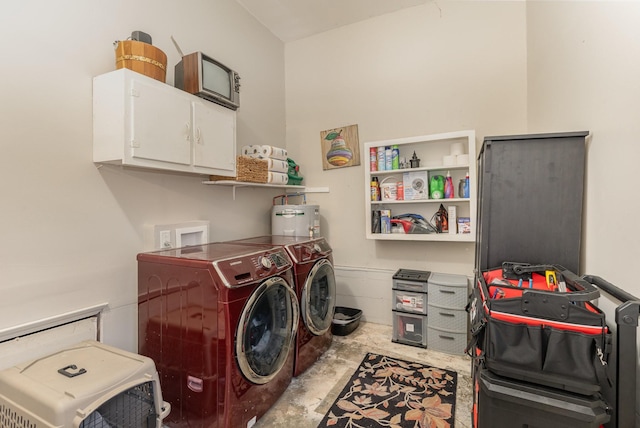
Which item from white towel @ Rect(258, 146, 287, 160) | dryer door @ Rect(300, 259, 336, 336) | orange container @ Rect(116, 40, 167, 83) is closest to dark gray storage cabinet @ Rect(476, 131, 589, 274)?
dryer door @ Rect(300, 259, 336, 336)

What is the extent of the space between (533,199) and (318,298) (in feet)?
5.59

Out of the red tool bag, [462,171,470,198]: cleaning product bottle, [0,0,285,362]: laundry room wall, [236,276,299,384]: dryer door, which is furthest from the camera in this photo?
[462,171,470,198]: cleaning product bottle

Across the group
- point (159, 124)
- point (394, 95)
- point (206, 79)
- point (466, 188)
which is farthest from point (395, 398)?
point (394, 95)

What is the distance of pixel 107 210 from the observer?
175 cm

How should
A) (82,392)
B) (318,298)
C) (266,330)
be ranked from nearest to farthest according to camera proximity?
(82,392) → (266,330) → (318,298)

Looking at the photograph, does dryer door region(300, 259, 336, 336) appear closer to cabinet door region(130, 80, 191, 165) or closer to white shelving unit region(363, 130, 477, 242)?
white shelving unit region(363, 130, 477, 242)

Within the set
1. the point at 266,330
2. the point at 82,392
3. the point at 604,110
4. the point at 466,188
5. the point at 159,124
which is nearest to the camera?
the point at 82,392

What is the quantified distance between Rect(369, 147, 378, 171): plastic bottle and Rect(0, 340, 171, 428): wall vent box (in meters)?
2.44

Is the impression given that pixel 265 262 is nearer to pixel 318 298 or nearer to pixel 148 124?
pixel 318 298

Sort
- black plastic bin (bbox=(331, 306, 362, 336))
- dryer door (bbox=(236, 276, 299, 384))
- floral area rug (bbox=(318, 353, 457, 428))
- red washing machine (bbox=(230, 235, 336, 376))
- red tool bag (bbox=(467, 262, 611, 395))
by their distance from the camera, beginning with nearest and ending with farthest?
red tool bag (bbox=(467, 262, 611, 395)) → dryer door (bbox=(236, 276, 299, 384)) → floral area rug (bbox=(318, 353, 457, 428)) → red washing machine (bbox=(230, 235, 336, 376)) → black plastic bin (bbox=(331, 306, 362, 336))

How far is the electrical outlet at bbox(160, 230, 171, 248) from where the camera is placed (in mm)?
1980

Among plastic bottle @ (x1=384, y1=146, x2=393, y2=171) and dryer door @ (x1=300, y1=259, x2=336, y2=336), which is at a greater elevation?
plastic bottle @ (x1=384, y1=146, x2=393, y2=171)

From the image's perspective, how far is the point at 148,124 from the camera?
1.65 meters

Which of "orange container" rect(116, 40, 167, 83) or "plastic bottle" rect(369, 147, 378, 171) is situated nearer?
"orange container" rect(116, 40, 167, 83)
